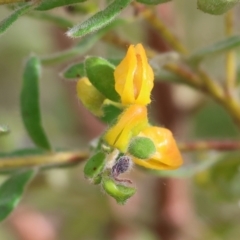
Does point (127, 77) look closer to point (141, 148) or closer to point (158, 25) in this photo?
point (141, 148)

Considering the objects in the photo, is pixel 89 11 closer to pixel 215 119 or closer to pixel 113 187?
pixel 113 187

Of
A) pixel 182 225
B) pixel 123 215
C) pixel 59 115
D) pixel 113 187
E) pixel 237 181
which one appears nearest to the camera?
pixel 113 187

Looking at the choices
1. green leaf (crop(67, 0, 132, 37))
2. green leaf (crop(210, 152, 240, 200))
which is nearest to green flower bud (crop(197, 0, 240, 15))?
green leaf (crop(67, 0, 132, 37))

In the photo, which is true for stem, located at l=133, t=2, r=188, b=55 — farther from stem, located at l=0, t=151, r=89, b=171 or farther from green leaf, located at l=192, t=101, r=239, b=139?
green leaf, located at l=192, t=101, r=239, b=139

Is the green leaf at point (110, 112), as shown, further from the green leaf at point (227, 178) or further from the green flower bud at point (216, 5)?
the green leaf at point (227, 178)

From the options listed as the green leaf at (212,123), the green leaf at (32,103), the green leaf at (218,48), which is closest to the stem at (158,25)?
the green leaf at (218,48)

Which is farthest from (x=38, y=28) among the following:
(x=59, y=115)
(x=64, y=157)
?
(x=64, y=157)
